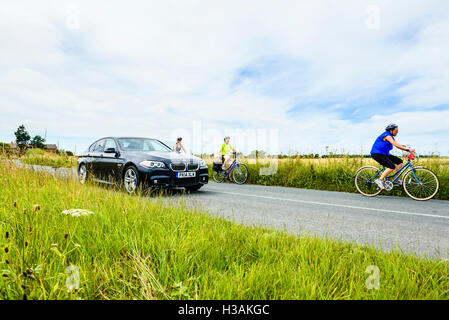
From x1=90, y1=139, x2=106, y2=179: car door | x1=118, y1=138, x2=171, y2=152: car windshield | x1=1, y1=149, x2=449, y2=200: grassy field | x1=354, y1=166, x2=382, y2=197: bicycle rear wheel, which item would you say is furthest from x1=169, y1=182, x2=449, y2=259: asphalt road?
x1=90, y1=139, x2=106, y2=179: car door

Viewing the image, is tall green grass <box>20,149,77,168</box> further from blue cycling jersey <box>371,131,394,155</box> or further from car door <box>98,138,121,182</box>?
blue cycling jersey <box>371,131,394,155</box>

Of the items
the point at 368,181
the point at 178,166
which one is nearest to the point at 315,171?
the point at 368,181

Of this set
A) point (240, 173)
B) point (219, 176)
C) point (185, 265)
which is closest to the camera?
point (185, 265)

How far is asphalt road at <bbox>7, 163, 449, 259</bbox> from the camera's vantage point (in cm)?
369

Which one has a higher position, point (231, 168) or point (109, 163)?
point (109, 163)

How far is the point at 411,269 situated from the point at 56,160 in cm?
819

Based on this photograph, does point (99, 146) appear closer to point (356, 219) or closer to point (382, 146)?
point (356, 219)

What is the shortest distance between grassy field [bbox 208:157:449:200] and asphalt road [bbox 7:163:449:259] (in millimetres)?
3009

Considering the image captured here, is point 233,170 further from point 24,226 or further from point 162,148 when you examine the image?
point 24,226

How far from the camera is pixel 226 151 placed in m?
12.8

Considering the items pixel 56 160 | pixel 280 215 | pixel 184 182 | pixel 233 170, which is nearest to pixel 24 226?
pixel 280 215

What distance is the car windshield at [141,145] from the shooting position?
322 inches

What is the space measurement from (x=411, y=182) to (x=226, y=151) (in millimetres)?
7501

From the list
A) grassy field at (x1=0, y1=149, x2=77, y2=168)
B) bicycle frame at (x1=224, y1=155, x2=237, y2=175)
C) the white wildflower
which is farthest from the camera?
bicycle frame at (x1=224, y1=155, x2=237, y2=175)
